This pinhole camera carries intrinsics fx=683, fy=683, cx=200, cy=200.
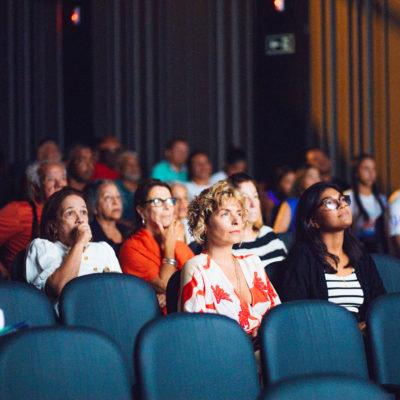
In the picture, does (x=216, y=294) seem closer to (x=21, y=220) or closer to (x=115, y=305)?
(x=115, y=305)

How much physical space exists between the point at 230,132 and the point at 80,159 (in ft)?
8.70

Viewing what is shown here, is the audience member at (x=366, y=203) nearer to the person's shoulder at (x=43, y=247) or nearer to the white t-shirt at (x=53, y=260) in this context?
the white t-shirt at (x=53, y=260)

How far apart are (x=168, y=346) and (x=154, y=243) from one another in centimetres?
153

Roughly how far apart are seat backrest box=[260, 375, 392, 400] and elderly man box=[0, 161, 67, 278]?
8.39 feet

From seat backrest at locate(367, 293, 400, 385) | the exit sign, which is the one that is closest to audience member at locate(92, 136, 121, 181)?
the exit sign

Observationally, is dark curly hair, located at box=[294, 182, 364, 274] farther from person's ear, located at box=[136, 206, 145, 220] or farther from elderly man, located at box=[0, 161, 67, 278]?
elderly man, located at box=[0, 161, 67, 278]

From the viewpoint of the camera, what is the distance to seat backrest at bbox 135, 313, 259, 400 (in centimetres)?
214

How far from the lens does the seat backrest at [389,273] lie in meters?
3.51

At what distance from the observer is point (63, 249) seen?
330 cm

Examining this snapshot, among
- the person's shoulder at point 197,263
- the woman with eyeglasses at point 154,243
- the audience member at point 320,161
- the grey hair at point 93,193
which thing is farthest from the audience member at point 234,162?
the person's shoulder at point 197,263

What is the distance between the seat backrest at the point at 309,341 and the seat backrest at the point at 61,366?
0.55m

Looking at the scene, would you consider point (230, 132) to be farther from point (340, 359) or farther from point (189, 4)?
point (340, 359)

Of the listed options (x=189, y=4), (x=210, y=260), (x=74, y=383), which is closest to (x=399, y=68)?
(x=189, y=4)

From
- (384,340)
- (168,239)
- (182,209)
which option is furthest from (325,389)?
(182,209)
